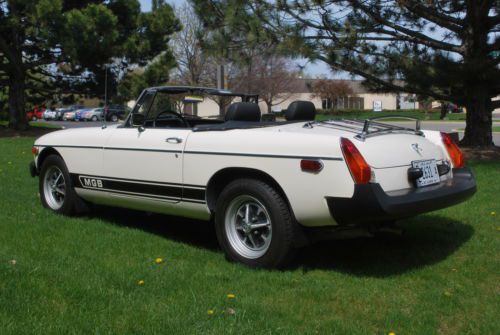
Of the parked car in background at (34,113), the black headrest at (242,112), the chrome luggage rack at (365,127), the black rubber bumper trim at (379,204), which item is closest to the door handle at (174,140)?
the black headrest at (242,112)

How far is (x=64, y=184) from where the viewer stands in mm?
6020

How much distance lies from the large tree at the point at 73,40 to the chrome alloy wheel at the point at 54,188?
10.8 meters

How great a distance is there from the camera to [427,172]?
4.32m

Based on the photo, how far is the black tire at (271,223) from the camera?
4.08m

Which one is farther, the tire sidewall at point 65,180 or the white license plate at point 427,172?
the tire sidewall at point 65,180

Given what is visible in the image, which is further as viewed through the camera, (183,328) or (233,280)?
(233,280)

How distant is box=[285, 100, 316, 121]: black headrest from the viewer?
5.29 m

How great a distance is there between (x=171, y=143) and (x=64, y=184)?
182 centimetres

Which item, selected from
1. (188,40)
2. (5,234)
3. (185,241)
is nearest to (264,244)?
(185,241)

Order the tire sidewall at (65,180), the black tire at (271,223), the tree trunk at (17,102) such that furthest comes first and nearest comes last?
the tree trunk at (17,102) < the tire sidewall at (65,180) < the black tire at (271,223)

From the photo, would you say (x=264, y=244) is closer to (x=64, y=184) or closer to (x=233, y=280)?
(x=233, y=280)

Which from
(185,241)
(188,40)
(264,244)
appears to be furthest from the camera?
(188,40)

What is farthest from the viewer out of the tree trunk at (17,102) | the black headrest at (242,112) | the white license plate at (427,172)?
the tree trunk at (17,102)

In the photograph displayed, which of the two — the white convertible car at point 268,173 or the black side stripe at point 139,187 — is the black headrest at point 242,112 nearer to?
the white convertible car at point 268,173
